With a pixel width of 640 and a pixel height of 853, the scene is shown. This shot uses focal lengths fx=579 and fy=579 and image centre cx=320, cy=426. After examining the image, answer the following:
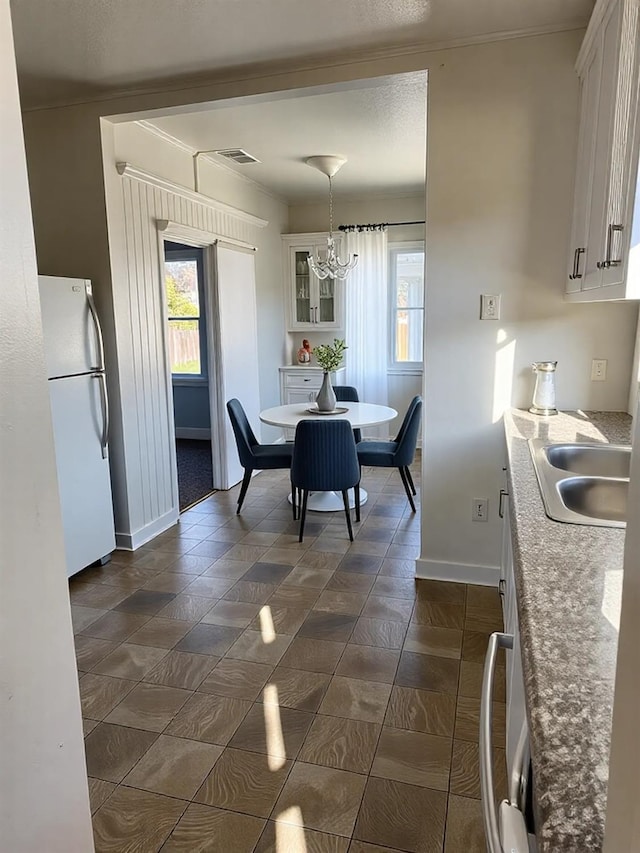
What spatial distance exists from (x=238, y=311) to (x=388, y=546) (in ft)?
8.08

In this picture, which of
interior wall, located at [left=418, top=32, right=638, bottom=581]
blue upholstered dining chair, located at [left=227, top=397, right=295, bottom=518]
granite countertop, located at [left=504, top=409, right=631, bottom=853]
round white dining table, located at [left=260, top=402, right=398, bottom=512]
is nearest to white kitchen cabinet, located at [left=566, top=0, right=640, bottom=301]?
interior wall, located at [left=418, top=32, right=638, bottom=581]

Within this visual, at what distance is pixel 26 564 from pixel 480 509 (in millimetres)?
2398

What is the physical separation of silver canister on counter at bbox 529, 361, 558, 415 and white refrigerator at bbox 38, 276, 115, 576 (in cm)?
233

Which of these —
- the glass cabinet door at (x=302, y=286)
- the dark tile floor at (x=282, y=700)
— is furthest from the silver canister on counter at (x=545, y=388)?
the glass cabinet door at (x=302, y=286)

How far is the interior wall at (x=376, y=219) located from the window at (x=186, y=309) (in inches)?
46.9

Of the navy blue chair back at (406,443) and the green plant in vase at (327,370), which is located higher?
the green plant in vase at (327,370)

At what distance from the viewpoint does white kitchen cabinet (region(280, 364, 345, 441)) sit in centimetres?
607

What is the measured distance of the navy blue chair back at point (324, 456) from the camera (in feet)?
11.8

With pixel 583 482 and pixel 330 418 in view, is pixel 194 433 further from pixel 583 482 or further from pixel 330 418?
pixel 583 482

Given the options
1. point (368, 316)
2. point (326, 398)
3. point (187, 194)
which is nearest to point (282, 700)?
point (326, 398)

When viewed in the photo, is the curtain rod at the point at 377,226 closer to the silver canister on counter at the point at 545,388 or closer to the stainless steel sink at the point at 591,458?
the silver canister on counter at the point at 545,388

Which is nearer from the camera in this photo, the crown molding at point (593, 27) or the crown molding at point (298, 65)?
the crown molding at point (593, 27)

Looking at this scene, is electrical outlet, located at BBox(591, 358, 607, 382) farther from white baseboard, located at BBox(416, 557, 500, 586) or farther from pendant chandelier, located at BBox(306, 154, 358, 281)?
pendant chandelier, located at BBox(306, 154, 358, 281)

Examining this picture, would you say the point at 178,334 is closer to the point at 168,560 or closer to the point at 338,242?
the point at 338,242
